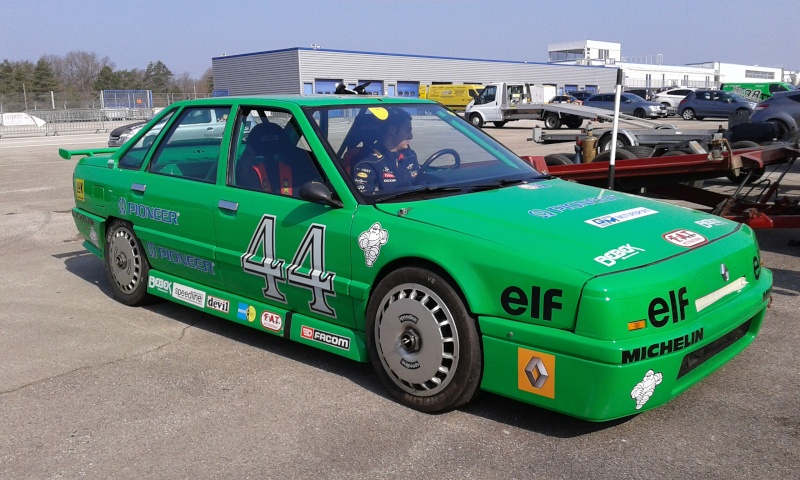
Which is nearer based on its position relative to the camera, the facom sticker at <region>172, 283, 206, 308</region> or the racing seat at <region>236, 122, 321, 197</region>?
the racing seat at <region>236, 122, 321, 197</region>

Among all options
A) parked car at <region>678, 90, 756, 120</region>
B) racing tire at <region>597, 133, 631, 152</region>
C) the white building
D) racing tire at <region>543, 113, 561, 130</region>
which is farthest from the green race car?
the white building

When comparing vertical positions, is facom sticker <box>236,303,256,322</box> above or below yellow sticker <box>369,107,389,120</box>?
below

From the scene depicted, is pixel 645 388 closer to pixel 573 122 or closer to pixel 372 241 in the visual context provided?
pixel 372 241

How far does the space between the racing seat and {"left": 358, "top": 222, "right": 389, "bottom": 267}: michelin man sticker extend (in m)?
0.59

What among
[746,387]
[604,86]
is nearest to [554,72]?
[604,86]

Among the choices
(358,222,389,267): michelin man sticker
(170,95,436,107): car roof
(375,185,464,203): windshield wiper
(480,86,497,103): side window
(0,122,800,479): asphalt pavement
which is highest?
(480,86,497,103): side window

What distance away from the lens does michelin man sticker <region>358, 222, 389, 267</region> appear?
3.73 meters

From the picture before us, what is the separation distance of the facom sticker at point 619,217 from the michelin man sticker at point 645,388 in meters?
0.79

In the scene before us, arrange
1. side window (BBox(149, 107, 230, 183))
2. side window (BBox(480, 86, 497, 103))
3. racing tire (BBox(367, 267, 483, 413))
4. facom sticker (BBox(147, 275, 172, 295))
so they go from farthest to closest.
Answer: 1. side window (BBox(480, 86, 497, 103))
2. facom sticker (BBox(147, 275, 172, 295))
3. side window (BBox(149, 107, 230, 183))
4. racing tire (BBox(367, 267, 483, 413))

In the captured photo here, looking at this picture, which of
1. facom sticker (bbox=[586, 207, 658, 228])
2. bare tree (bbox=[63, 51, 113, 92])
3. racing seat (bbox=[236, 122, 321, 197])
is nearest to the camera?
facom sticker (bbox=[586, 207, 658, 228])

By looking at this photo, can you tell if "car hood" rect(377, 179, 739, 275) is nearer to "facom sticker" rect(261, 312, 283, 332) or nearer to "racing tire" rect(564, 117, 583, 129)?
"facom sticker" rect(261, 312, 283, 332)

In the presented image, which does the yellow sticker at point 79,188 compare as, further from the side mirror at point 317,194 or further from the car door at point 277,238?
the side mirror at point 317,194

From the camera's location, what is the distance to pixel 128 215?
5.40 m

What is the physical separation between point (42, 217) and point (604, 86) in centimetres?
6884
